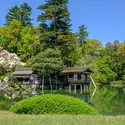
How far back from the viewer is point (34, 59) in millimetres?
32656

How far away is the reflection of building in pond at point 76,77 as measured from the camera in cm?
3484

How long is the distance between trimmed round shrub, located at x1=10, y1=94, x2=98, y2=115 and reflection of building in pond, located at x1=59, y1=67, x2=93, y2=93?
25.4 metres

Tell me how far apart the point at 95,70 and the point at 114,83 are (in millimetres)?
6139

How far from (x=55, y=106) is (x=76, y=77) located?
2673 cm

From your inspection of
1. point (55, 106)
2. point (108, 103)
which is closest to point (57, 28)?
point (108, 103)

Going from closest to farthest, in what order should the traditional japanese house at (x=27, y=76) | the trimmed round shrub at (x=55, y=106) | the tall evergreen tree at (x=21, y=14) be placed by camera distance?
the trimmed round shrub at (x=55, y=106) → the traditional japanese house at (x=27, y=76) → the tall evergreen tree at (x=21, y=14)

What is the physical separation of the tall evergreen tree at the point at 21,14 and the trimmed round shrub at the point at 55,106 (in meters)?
40.4

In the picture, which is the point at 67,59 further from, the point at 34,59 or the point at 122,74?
the point at 122,74

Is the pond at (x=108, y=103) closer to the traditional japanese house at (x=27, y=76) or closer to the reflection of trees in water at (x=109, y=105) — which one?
→ the reflection of trees in water at (x=109, y=105)

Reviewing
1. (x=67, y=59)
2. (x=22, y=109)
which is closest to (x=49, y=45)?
(x=67, y=59)

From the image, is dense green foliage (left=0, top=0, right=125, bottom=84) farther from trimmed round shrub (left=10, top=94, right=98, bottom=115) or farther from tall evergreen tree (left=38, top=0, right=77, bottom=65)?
trimmed round shrub (left=10, top=94, right=98, bottom=115)

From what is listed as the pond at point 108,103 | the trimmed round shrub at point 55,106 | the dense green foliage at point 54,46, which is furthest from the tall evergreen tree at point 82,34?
the trimmed round shrub at point 55,106

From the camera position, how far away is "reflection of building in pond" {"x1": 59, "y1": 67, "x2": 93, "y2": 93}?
3484cm

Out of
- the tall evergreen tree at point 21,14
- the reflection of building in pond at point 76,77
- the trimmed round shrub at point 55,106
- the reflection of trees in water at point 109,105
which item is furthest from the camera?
the tall evergreen tree at point 21,14
